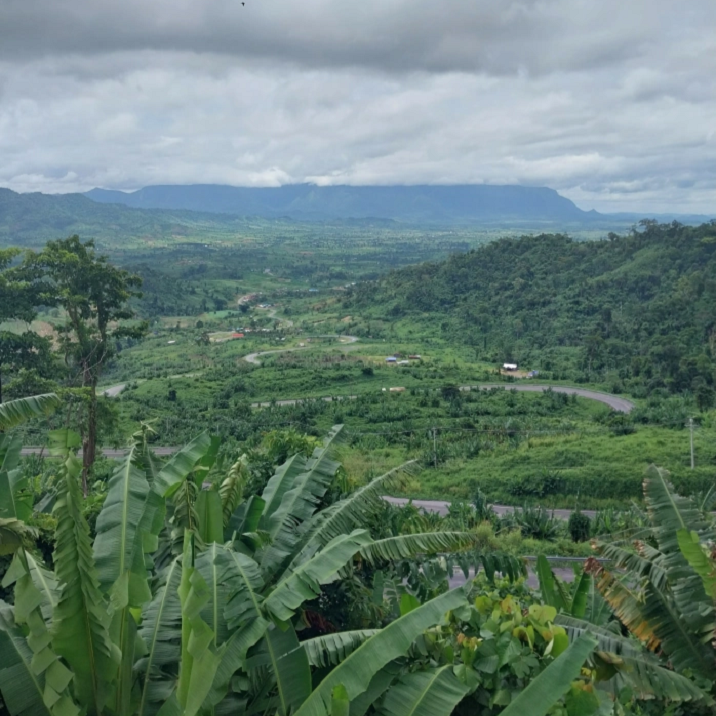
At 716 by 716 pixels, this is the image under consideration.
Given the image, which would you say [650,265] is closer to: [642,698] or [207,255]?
[642,698]

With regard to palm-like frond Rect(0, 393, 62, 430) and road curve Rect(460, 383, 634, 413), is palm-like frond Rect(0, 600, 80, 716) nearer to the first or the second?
palm-like frond Rect(0, 393, 62, 430)

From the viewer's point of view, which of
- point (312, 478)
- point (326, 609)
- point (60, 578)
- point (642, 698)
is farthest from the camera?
point (312, 478)

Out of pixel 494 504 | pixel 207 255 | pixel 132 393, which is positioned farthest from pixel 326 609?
pixel 207 255

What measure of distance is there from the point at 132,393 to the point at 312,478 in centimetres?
4890

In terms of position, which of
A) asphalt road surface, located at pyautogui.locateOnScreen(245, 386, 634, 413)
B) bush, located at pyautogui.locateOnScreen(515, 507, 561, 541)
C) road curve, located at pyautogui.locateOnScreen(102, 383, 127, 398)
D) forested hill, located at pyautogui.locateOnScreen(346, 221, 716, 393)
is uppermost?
forested hill, located at pyautogui.locateOnScreen(346, 221, 716, 393)

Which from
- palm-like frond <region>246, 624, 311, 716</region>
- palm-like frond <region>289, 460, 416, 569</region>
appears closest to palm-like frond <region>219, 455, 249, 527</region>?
palm-like frond <region>289, 460, 416, 569</region>

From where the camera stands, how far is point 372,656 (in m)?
4.08

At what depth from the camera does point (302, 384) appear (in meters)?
55.8

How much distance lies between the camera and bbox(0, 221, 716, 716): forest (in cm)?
414

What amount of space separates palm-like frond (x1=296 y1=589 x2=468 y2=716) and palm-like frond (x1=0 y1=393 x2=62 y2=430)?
12.8 feet

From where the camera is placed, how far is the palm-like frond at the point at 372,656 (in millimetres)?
3975

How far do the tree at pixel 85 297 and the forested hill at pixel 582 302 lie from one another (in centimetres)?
4011

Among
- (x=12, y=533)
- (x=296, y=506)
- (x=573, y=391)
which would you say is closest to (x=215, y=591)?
(x=12, y=533)

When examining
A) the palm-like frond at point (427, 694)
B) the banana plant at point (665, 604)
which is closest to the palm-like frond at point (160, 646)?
the palm-like frond at point (427, 694)
